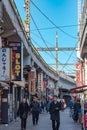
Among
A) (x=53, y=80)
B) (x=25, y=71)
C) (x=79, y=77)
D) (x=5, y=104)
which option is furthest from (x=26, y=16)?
(x=53, y=80)

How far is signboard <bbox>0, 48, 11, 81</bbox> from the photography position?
22.6m

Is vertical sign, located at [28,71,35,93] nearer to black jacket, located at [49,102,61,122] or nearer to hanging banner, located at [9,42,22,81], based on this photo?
hanging banner, located at [9,42,22,81]

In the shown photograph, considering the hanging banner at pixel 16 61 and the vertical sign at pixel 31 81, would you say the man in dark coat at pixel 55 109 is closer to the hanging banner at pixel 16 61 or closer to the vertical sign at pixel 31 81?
the hanging banner at pixel 16 61

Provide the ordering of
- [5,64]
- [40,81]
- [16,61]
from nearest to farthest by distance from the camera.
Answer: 1. [5,64]
2. [16,61]
3. [40,81]

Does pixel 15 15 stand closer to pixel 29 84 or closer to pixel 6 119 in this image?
pixel 6 119

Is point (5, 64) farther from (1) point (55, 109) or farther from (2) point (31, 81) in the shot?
(2) point (31, 81)

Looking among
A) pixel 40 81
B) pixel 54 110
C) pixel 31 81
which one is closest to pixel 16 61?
pixel 54 110

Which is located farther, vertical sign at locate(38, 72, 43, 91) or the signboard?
vertical sign at locate(38, 72, 43, 91)

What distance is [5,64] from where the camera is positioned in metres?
23.2

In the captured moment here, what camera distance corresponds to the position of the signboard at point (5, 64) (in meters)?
22.6

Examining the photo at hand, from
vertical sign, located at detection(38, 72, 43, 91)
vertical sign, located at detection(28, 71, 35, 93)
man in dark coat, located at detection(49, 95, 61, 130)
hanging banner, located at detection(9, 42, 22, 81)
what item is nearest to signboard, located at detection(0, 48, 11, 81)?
man in dark coat, located at detection(49, 95, 61, 130)

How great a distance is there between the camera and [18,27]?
29.4 metres

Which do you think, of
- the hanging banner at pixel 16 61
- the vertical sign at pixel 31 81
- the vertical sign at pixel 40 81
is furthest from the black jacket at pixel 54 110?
the vertical sign at pixel 40 81

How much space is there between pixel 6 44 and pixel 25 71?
61.1 ft
